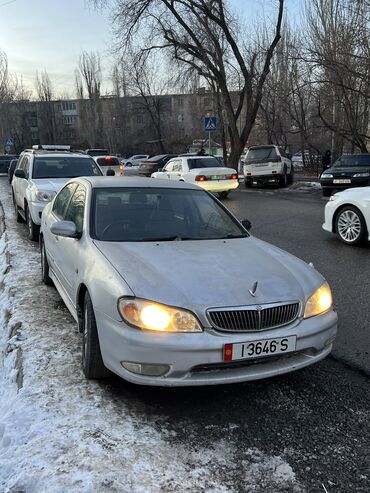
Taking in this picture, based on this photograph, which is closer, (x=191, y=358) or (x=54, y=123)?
(x=191, y=358)

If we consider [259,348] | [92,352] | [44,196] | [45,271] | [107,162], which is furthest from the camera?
[107,162]

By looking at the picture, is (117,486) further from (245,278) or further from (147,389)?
(245,278)

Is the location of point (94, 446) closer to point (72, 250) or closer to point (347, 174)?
point (72, 250)

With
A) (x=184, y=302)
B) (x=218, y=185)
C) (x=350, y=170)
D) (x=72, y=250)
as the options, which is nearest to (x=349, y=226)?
(x=72, y=250)

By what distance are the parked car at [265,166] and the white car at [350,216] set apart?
12.3 metres

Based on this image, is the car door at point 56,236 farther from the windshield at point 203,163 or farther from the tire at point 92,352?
the windshield at point 203,163

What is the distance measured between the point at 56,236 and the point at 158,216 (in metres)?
1.29

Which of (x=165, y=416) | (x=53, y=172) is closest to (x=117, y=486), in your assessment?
(x=165, y=416)

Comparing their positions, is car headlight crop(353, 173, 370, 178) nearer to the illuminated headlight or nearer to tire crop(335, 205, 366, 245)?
tire crop(335, 205, 366, 245)

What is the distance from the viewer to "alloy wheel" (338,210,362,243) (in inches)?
327

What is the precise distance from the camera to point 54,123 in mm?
82250

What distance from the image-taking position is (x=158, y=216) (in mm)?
4375

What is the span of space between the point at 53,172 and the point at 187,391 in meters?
7.49

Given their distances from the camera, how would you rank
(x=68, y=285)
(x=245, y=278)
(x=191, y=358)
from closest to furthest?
(x=191, y=358) < (x=245, y=278) < (x=68, y=285)
